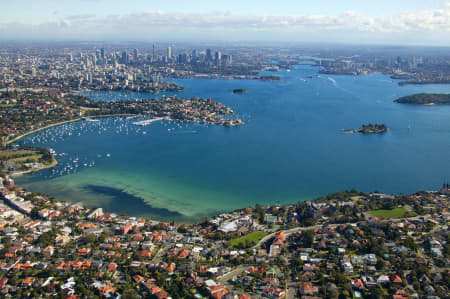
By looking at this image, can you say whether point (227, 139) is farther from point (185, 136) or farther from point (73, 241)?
point (73, 241)

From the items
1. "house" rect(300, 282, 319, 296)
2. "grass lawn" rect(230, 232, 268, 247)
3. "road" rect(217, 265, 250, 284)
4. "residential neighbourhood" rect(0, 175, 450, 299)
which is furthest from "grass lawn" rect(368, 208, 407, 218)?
"road" rect(217, 265, 250, 284)

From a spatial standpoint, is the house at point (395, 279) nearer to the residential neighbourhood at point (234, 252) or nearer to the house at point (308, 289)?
the residential neighbourhood at point (234, 252)

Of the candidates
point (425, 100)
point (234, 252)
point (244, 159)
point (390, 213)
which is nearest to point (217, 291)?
point (234, 252)

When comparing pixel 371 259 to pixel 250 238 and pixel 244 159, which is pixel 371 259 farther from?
pixel 244 159

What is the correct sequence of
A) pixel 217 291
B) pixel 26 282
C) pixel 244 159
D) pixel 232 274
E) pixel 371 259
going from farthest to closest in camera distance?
pixel 244 159, pixel 371 259, pixel 232 274, pixel 26 282, pixel 217 291

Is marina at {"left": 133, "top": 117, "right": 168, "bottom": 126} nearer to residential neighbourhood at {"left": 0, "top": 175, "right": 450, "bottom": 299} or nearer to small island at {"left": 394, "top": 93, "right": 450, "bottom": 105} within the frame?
residential neighbourhood at {"left": 0, "top": 175, "right": 450, "bottom": 299}
